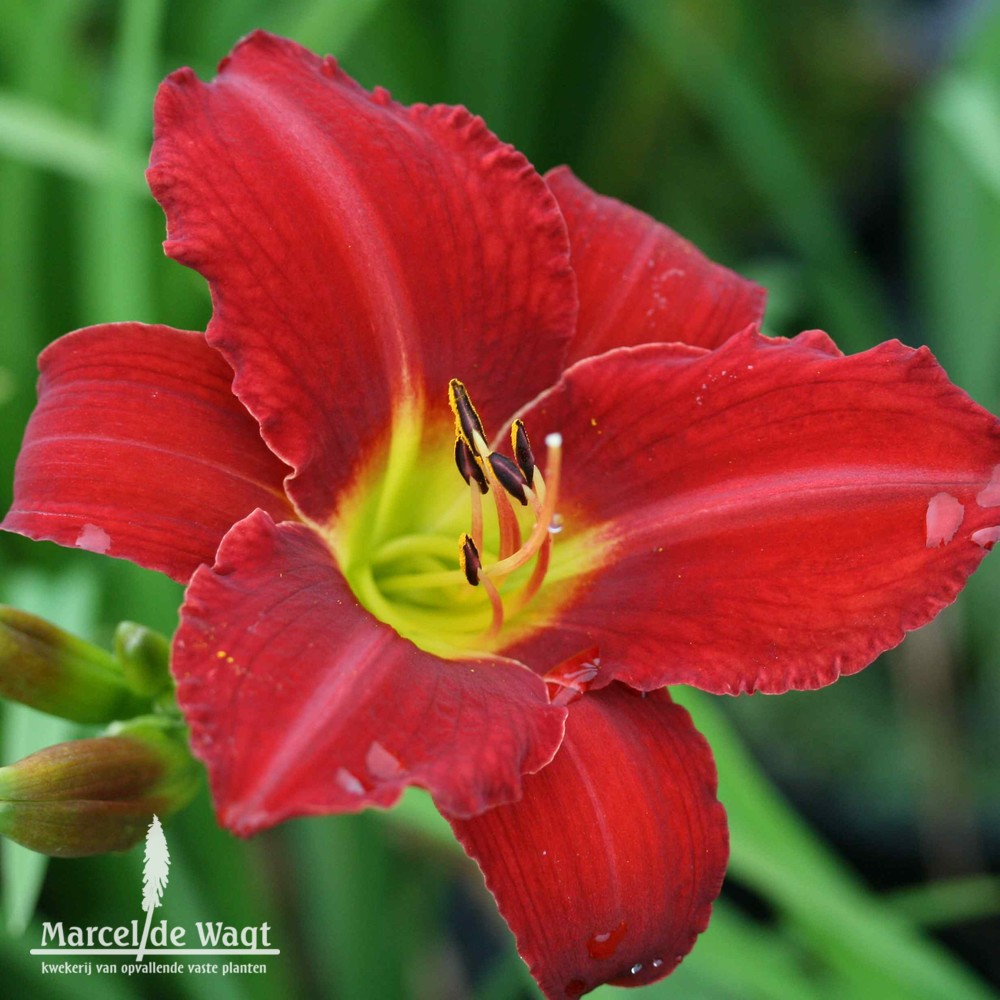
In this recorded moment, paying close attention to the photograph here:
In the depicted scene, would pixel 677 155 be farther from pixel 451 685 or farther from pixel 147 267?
pixel 451 685

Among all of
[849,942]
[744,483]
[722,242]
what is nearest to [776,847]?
[849,942]

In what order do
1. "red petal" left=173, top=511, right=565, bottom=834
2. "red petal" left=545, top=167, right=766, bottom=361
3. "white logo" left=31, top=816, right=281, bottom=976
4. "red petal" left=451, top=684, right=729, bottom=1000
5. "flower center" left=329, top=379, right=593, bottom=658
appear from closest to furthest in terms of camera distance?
"red petal" left=173, top=511, right=565, bottom=834
"red petal" left=451, top=684, right=729, bottom=1000
"flower center" left=329, top=379, right=593, bottom=658
"red petal" left=545, top=167, right=766, bottom=361
"white logo" left=31, top=816, right=281, bottom=976

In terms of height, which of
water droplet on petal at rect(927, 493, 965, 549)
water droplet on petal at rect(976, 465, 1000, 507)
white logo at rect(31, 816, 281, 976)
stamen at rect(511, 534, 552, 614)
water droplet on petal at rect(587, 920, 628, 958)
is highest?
water droplet on petal at rect(976, 465, 1000, 507)

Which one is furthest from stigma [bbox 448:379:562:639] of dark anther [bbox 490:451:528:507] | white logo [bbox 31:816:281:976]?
white logo [bbox 31:816:281:976]

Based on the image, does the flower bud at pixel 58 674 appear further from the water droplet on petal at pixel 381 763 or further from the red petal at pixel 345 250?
the water droplet on petal at pixel 381 763

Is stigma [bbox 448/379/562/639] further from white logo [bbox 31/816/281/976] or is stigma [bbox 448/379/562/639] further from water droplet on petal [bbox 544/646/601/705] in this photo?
white logo [bbox 31/816/281/976]

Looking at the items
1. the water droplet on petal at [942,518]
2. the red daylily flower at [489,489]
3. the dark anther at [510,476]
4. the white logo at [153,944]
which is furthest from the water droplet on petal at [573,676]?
the white logo at [153,944]

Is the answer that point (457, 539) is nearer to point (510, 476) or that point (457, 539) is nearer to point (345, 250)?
point (510, 476)

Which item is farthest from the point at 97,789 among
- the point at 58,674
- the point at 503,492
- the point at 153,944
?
the point at 153,944
